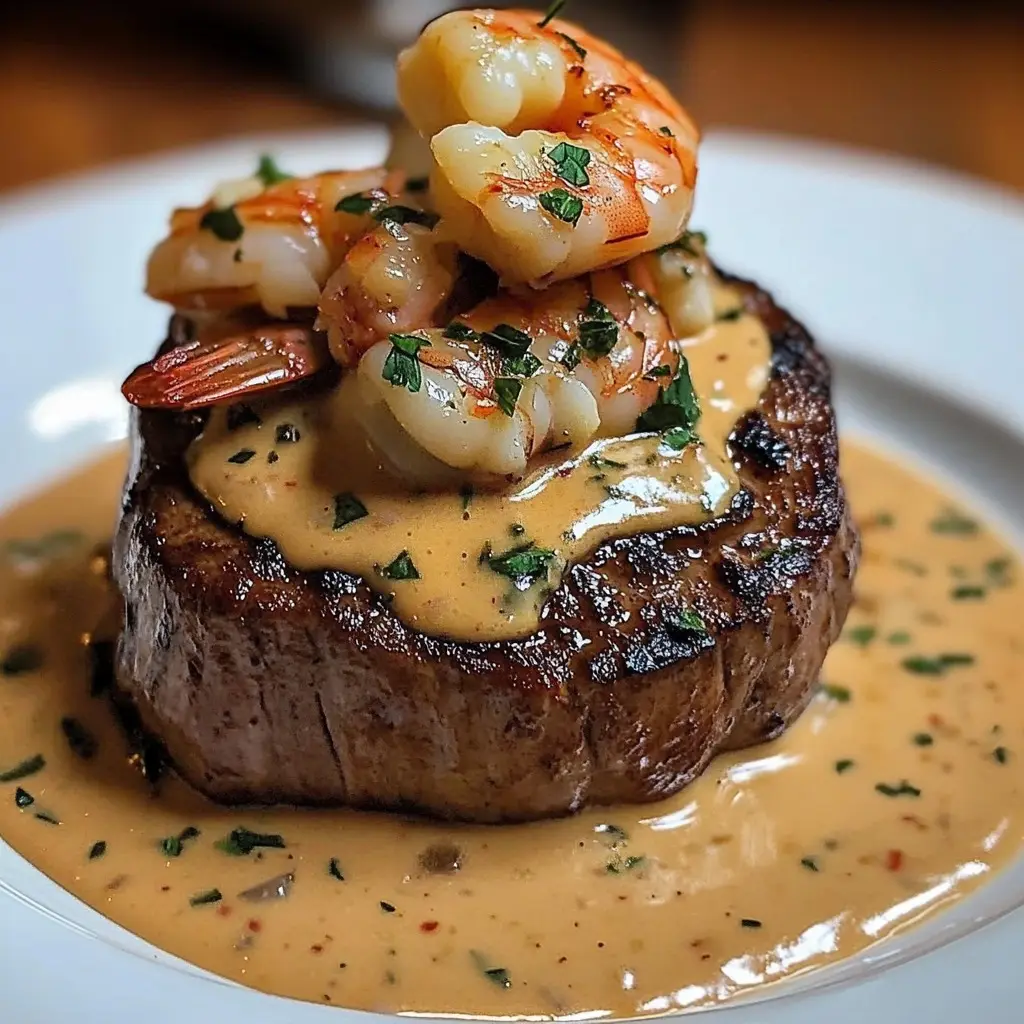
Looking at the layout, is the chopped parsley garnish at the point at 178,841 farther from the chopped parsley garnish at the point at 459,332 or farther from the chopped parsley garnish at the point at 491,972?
the chopped parsley garnish at the point at 459,332

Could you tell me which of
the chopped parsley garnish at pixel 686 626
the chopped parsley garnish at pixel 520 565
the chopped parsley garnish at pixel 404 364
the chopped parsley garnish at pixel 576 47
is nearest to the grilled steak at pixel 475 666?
the chopped parsley garnish at pixel 686 626

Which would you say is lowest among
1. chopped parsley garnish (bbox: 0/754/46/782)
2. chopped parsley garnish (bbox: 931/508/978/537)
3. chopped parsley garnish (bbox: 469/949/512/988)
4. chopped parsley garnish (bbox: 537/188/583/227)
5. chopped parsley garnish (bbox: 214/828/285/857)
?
chopped parsley garnish (bbox: 0/754/46/782)

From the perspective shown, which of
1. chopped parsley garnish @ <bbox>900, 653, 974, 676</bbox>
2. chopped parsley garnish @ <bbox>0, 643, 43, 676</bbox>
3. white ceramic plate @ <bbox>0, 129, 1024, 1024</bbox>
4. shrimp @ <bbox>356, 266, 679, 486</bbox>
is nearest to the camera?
shrimp @ <bbox>356, 266, 679, 486</bbox>

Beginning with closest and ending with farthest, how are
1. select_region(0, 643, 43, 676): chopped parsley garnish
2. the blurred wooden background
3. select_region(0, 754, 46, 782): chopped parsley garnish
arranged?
select_region(0, 754, 46, 782): chopped parsley garnish → select_region(0, 643, 43, 676): chopped parsley garnish → the blurred wooden background

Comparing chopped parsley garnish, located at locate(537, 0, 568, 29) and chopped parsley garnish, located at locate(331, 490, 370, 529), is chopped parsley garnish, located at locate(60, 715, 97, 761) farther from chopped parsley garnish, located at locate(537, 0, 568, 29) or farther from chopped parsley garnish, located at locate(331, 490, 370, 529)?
chopped parsley garnish, located at locate(537, 0, 568, 29)

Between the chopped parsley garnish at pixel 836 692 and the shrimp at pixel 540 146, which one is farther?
the chopped parsley garnish at pixel 836 692

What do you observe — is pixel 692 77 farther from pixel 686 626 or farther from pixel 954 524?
pixel 686 626

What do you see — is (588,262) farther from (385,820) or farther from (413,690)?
(385,820)

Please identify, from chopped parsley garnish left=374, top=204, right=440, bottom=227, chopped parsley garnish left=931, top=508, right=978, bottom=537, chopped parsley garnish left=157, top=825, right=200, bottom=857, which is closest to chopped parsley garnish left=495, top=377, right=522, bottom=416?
chopped parsley garnish left=374, top=204, right=440, bottom=227
